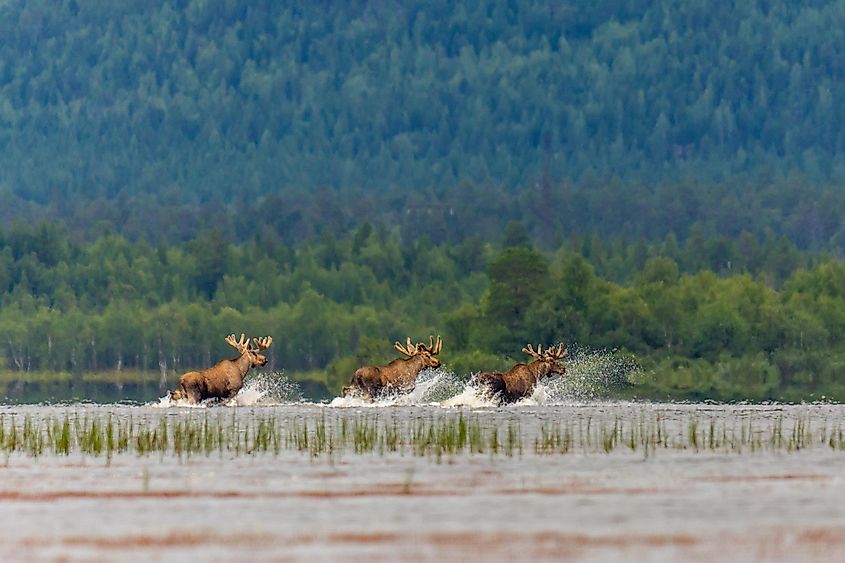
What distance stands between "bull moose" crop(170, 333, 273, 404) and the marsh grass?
7618 mm

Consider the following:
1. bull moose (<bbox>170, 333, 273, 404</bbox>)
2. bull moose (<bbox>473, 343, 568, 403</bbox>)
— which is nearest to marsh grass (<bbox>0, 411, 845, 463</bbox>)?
bull moose (<bbox>170, 333, 273, 404</bbox>)

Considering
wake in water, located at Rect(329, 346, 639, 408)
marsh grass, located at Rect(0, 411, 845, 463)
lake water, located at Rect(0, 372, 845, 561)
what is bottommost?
lake water, located at Rect(0, 372, 845, 561)

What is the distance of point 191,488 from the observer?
34.5m

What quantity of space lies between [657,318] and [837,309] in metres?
15.0

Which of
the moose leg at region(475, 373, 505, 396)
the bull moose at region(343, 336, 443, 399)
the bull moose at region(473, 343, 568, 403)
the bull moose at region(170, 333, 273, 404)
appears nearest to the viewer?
the bull moose at region(170, 333, 273, 404)

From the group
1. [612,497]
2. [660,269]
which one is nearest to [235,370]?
[612,497]

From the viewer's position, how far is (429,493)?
3334cm

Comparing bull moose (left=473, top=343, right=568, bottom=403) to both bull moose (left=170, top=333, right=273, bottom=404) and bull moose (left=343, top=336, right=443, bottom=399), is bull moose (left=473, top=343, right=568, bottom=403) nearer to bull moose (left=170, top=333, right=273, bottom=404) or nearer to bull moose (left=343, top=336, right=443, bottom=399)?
bull moose (left=343, top=336, right=443, bottom=399)

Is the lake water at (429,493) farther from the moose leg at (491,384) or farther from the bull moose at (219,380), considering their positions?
the moose leg at (491,384)

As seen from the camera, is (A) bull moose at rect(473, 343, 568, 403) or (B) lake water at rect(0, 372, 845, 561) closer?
(B) lake water at rect(0, 372, 845, 561)

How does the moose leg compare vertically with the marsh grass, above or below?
above

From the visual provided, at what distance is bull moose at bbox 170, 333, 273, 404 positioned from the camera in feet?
203

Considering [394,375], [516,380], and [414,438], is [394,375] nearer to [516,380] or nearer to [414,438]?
[516,380]

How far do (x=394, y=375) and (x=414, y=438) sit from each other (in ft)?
61.7
